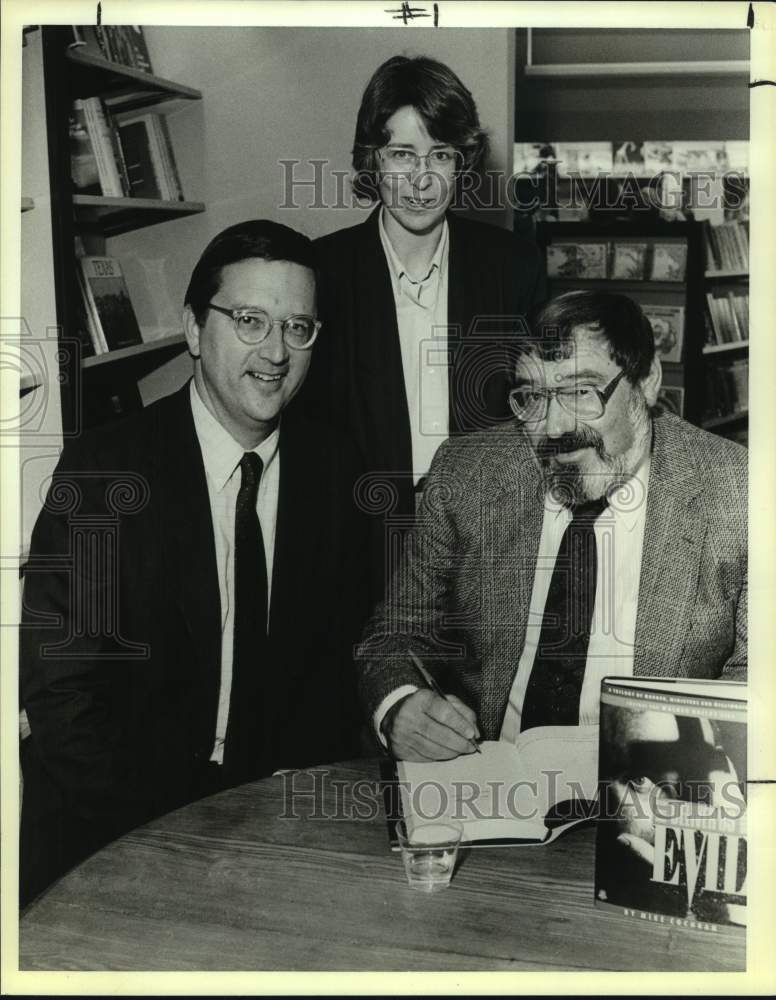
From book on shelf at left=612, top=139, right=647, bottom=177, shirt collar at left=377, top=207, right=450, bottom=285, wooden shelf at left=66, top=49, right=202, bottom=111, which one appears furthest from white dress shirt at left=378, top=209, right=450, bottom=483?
wooden shelf at left=66, top=49, right=202, bottom=111

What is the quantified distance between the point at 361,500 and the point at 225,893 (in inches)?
27.7

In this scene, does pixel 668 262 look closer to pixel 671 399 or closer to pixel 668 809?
pixel 671 399

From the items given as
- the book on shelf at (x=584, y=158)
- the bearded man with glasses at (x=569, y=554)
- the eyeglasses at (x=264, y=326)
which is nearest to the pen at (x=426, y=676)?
the bearded man with glasses at (x=569, y=554)

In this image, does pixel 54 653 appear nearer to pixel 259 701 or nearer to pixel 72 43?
pixel 259 701

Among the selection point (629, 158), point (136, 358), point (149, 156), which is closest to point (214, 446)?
point (136, 358)

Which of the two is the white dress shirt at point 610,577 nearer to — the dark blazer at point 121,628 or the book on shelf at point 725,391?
the book on shelf at point 725,391

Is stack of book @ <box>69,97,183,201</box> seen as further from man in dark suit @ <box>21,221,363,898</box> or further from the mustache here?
the mustache

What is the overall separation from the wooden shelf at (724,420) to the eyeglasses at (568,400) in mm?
190

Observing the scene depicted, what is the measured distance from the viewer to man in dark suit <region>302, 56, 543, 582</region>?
172cm

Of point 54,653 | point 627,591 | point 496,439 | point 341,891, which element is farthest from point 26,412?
point 627,591

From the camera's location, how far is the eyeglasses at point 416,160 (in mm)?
1712

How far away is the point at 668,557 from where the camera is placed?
1.73 m

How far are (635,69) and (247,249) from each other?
0.77m

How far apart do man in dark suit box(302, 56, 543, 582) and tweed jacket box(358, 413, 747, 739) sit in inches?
2.9
